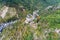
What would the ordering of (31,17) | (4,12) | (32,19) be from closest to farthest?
(32,19) → (31,17) → (4,12)

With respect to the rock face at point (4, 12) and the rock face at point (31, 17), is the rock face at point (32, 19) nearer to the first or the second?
the rock face at point (31, 17)

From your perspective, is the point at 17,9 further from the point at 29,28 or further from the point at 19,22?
the point at 29,28

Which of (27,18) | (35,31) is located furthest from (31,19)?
(35,31)

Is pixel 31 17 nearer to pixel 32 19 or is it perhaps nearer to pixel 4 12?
pixel 32 19

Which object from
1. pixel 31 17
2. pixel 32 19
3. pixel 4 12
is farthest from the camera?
pixel 4 12

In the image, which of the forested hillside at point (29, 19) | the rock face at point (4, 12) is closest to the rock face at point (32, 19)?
the forested hillside at point (29, 19)

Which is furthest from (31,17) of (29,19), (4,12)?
(4,12)

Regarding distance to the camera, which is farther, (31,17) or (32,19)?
(31,17)

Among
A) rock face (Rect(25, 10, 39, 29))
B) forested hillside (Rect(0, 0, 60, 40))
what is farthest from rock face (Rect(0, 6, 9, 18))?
rock face (Rect(25, 10, 39, 29))
